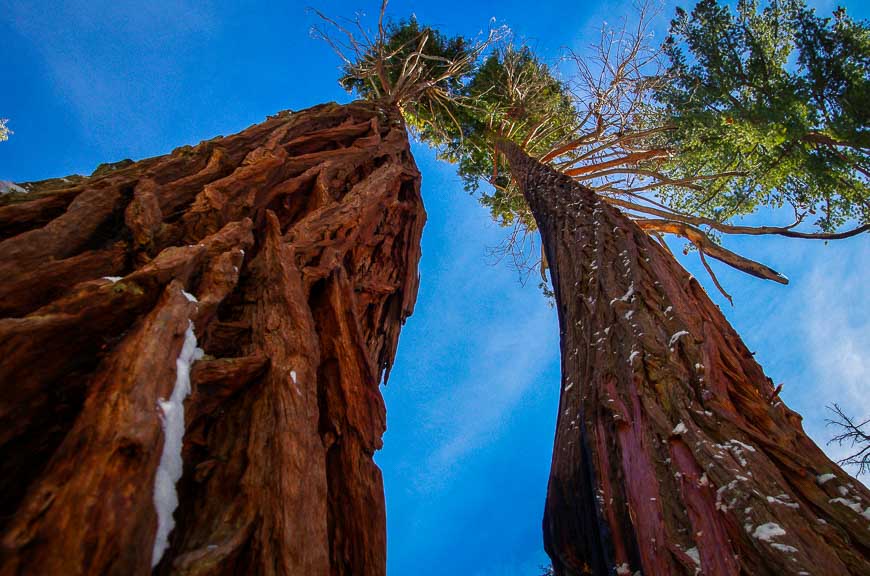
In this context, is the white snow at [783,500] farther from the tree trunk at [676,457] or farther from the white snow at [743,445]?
the white snow at [743,445]

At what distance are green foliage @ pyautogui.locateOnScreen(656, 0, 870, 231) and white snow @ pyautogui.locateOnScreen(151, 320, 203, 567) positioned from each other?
6.59 m

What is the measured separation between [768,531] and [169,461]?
160 centimetres

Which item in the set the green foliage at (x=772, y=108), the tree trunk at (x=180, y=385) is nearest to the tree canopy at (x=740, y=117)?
the green foliage at (x=772, y=108)

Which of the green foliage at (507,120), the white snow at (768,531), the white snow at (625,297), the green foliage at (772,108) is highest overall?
the green foliage at (507,120)

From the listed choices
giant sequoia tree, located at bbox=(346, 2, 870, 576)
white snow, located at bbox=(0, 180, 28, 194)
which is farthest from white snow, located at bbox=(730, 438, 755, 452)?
white snow, located at bbox=(0, 180, 28, 194)

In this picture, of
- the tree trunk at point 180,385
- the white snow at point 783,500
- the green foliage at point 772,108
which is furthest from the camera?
the green foliage at point 772,108

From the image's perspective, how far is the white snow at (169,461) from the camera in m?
1.23

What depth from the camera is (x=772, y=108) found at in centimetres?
568

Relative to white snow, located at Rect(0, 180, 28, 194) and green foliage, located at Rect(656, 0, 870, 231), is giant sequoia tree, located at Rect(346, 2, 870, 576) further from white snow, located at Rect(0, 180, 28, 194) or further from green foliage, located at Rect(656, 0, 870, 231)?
white snow, located at Rect(0, 180, 28, 194)

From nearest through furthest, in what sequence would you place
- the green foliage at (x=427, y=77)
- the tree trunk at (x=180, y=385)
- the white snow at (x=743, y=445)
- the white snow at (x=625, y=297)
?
the tree trunk at (x=180, y=385) → the white snow at (x=743, y=445) → the white snow at (x=625, y=297) → the green foliage at (x=427, y=77)

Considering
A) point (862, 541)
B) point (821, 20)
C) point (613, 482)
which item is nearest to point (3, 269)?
point (613, 482)

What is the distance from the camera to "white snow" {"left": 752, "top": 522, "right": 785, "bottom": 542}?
125cm

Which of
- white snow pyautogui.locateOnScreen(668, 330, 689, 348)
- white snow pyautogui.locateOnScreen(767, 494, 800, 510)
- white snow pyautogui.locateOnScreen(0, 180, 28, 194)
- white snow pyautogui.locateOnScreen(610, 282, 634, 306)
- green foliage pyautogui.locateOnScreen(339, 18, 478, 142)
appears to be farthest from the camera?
green foliage pyautogui.locateOnScreen(339, 18, 478, 142)

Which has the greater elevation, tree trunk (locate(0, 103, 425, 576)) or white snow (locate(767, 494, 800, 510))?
tree trunk (locate(0, 103, 425, 576))
